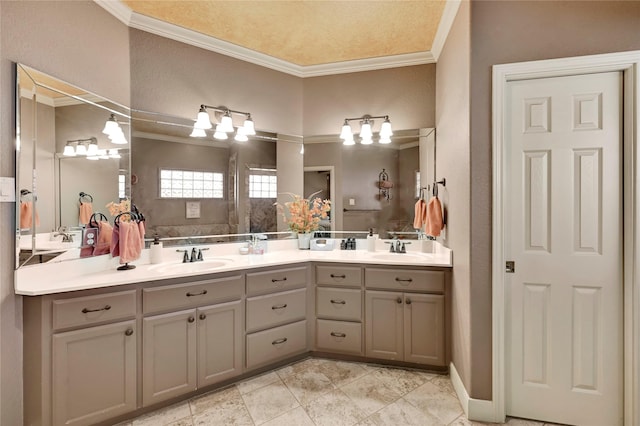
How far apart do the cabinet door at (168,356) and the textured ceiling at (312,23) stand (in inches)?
86.5

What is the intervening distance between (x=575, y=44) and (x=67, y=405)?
3.50m

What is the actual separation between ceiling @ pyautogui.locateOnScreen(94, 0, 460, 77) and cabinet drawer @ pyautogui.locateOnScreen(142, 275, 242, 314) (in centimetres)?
200

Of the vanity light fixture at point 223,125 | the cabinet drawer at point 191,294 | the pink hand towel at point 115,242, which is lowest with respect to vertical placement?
the cabinet drawer at point 191,294

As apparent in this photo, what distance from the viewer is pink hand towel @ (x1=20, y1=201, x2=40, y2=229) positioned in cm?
173

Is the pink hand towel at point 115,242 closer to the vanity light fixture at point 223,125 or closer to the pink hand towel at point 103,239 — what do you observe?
the pink hand towel at point 103,239

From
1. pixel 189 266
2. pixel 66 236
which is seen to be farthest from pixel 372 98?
pixel 66 236

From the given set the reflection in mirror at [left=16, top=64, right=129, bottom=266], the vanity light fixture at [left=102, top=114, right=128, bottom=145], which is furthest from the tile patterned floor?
the vanity light fixture at [left=102, top=114, right=128, bottom=145]

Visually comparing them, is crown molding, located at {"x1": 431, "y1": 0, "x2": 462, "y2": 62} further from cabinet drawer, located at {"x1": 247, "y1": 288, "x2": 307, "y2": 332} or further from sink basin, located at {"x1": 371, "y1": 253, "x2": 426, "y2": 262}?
cabinet drawer, located at {"x1": 247, "y1": 288, "x2": 307, "y2": 332}

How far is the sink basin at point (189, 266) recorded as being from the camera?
2.16 m

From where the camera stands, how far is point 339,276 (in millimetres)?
2654

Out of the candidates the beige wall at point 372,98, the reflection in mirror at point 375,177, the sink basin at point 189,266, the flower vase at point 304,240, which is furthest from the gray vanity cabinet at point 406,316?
the beige wall at point 372,98

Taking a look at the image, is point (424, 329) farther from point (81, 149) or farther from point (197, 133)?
point (81, 149)

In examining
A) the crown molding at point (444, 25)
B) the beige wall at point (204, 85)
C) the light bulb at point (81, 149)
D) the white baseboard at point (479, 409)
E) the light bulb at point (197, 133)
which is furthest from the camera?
the light bulb at point (197, 133)

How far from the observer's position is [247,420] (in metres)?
1.94
